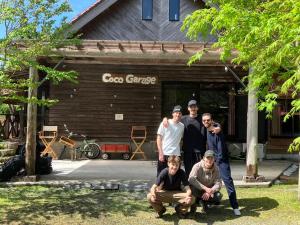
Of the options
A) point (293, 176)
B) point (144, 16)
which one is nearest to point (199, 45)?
point (293, 176)

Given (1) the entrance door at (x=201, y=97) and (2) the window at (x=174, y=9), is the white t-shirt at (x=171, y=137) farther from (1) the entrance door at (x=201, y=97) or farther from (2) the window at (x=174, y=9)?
(2) the window at (x=174, y=9)

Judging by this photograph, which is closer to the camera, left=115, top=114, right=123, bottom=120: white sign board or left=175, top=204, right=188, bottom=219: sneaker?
left=175, top=204, right=188, bottom=219: sneaker

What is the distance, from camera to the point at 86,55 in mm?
12156

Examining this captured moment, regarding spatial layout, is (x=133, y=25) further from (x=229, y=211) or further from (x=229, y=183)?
(x=229, y=211)

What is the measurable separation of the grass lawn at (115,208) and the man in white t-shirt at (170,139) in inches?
38.8

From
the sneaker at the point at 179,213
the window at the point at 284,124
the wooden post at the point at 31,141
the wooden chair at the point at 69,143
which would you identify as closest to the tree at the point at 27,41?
the wooden post at the point at 31,141

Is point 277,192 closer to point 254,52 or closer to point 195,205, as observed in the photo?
point 195,205

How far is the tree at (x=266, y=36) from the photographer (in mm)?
5754

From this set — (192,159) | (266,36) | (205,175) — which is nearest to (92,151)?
(192,159)

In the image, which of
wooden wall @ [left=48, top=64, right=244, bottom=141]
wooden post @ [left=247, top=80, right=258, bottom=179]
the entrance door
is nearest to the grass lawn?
wooden post @ [left=247, top=80, right=258, bottom=179]

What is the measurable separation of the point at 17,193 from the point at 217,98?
380 inches

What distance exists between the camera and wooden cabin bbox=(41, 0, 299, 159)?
645 inches

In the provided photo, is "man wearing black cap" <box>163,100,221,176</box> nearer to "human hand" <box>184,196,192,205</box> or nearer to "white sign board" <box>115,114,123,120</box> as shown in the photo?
"human hand" <box>184,196,192,205</box>

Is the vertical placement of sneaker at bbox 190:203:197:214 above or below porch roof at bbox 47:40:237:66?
below
